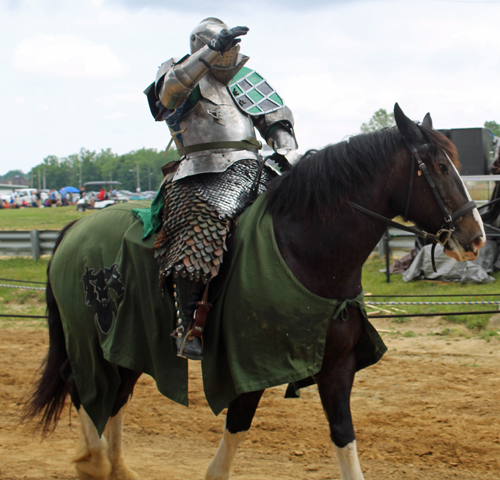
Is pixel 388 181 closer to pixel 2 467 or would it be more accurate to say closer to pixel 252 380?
pixel 252 380

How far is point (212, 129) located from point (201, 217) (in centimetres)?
58

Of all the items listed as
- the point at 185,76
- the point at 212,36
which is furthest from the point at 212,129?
the point at 212,36

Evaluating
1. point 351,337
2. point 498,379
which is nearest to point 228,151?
point 351,337

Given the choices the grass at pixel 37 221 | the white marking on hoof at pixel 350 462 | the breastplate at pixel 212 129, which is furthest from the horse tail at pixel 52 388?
the grass at pixel 37 221

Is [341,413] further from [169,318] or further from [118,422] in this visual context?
[118,422]

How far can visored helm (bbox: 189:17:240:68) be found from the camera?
10.3 feet

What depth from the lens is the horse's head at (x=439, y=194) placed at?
2486 mm

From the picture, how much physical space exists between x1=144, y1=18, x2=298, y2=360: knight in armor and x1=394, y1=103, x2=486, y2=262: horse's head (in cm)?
66

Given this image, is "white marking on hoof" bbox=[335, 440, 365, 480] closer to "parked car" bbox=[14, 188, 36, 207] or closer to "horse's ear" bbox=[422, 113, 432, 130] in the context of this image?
"horse's ear" bbox=[422, 113, 432, 130]

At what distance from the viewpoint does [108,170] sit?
302 feet

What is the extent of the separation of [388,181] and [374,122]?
37.6m

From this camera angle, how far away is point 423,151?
8.38 feet

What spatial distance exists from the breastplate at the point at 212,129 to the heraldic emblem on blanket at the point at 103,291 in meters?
0.70

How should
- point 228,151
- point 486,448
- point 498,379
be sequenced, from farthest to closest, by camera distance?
point 498,379, point 486,448, point 228,151
